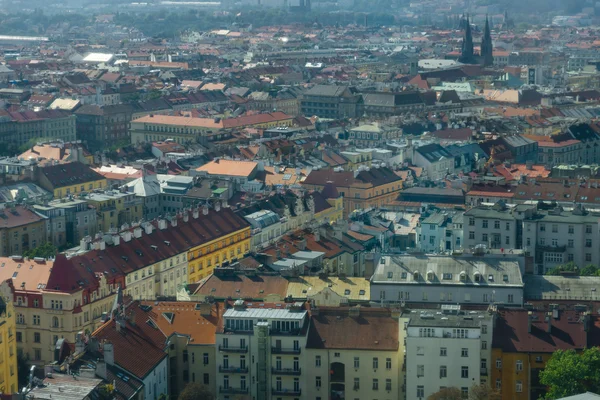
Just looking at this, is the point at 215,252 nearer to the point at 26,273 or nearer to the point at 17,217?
the point at 17,217

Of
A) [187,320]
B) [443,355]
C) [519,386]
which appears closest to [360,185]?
[187,320]

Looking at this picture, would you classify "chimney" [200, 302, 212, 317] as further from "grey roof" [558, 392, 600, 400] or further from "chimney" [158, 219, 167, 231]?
"chimney" [158, 219, 167, 231]

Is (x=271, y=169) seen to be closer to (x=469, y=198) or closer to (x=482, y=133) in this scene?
(x=469, y=198)

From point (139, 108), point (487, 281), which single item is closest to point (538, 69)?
point (139, 108)

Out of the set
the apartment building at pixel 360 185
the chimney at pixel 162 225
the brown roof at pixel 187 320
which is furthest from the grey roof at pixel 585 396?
the apartment building at pixel 360 185

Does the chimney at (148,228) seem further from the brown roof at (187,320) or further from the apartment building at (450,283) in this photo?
the apartment building at (450,283)

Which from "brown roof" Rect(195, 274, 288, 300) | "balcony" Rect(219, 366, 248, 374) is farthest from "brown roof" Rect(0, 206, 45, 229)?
"balcony" Rect(219, 366, 248, 374)

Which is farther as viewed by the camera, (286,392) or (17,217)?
(17,217)
